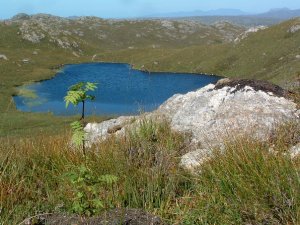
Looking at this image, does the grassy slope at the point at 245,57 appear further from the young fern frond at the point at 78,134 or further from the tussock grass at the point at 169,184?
the young fern frond at the point at 78,134

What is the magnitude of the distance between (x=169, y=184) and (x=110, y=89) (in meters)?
86.8

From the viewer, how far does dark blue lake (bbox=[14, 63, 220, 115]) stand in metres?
73.9

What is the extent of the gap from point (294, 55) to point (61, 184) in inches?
3936

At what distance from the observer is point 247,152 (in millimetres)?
6914

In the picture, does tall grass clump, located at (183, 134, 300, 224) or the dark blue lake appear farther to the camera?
the dark blue lake

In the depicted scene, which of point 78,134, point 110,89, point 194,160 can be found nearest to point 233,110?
point 194,160

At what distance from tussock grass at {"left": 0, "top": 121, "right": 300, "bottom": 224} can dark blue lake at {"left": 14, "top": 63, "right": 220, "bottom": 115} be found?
160 feet

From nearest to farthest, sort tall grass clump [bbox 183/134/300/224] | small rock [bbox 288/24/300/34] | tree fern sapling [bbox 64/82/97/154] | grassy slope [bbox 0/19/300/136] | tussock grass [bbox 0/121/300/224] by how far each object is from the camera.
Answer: tall grass clump [bbox 183/134/300/224]
tussock grass [bbox 0/121/300/224]
tree fern sapling [bbox 64/82/97/154]
grassy slope [bbox 0/19/300/136]
small rock [bbox 288/24/300/34]

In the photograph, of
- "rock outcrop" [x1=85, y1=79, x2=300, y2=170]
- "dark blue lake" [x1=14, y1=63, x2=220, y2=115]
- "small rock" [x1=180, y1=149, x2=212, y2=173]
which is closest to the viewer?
"small rock" [x1=180, y1=149, x2=212, y2=173]

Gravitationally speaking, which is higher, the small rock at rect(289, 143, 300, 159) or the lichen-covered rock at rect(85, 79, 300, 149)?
the small rock at rect(289, 143, 300, 159)

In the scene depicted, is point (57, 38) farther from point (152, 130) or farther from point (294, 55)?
point (152, 130)

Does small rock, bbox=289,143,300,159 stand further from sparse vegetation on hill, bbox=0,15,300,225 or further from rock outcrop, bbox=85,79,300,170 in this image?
rock outcrop, bbox=85,79,300,170

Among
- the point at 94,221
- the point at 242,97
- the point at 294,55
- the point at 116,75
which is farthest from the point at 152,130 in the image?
the point at 116,75

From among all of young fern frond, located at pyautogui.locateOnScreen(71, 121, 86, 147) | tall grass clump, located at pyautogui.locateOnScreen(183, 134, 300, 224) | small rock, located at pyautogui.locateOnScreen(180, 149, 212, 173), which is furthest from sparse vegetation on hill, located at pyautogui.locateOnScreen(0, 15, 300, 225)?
young fern frond, located at pyautogui.locateOnScreen(71, 121, 86, 147)
